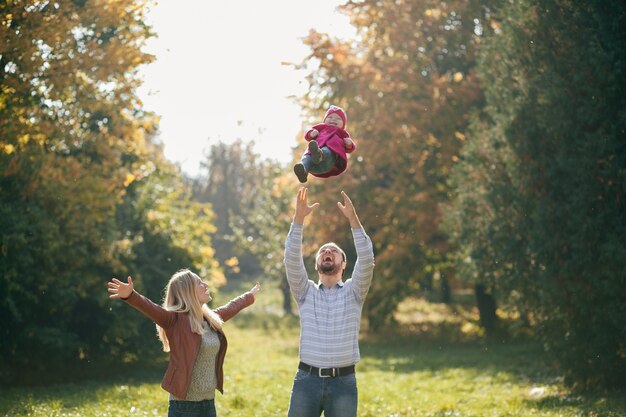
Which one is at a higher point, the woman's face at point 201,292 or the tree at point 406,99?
the tree at point 406,99

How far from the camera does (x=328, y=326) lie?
19.2 ft

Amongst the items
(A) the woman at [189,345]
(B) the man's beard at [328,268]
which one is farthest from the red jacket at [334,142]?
(A) the woman at [189,345]

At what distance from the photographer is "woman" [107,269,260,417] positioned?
5.98m

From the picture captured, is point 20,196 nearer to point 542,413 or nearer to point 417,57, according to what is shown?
point 542,413

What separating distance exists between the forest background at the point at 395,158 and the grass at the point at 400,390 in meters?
1.04

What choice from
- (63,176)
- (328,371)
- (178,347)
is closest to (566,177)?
(328,371)

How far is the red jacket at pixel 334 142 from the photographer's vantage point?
6.52m

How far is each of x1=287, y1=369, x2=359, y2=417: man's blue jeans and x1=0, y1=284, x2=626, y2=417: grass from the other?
597 cm

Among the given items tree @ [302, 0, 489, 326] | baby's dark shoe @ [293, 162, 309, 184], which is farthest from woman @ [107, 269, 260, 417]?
tree @ [302, 0, 489, 326]

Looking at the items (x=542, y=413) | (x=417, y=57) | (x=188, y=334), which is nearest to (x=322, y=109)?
(x=417, y=57)

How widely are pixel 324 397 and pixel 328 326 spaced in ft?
1.83

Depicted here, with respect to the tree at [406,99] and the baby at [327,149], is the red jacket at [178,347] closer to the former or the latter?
the baby at [327,149]

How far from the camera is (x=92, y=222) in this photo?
15234 millimetres

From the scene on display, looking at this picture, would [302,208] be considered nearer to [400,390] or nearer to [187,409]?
[187,409]
